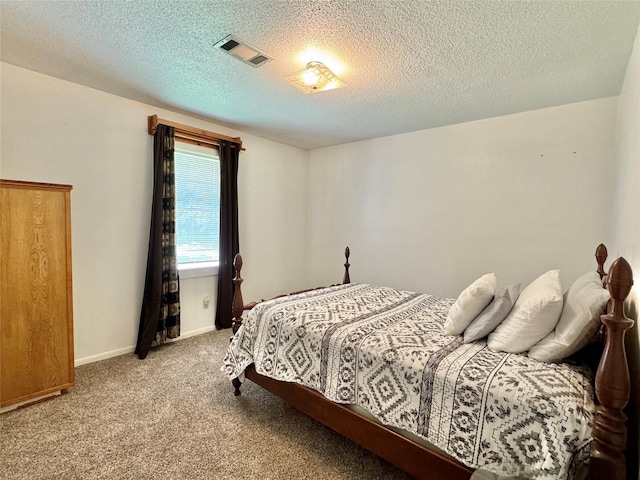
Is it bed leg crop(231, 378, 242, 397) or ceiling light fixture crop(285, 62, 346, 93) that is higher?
ceiling light fixture crop(285, 62, 346, 93)

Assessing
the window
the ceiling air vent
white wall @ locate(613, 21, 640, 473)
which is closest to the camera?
white wall @ locate(613, 21, 640, 473)

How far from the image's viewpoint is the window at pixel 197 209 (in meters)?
3.45

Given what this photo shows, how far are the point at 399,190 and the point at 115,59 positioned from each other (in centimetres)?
308

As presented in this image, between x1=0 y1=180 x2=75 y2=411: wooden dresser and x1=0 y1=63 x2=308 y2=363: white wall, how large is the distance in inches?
20.5

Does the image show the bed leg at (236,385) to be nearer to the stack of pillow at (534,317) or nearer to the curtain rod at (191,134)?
the stack of pillow at (534,317)

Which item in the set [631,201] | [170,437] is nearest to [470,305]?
[631,201]

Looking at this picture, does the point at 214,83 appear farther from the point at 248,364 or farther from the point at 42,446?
the point at 42,446

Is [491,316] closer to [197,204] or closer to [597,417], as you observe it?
[597,417]

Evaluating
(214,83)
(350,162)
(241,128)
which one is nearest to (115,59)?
(214,83)

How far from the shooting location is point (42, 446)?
1.79 metres

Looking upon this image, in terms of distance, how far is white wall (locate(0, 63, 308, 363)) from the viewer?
2.44 meters

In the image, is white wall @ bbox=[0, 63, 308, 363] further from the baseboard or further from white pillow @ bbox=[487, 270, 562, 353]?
white pillow @ bbox=[487, 270, 562, 353]

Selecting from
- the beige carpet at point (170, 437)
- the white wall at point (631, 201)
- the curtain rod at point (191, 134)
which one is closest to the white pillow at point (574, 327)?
the white wall at point (631, 201)

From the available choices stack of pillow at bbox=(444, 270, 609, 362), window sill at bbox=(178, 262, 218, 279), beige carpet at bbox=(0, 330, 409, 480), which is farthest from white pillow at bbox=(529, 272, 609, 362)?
window sill at bbox=(178, 262, 218, 279)
